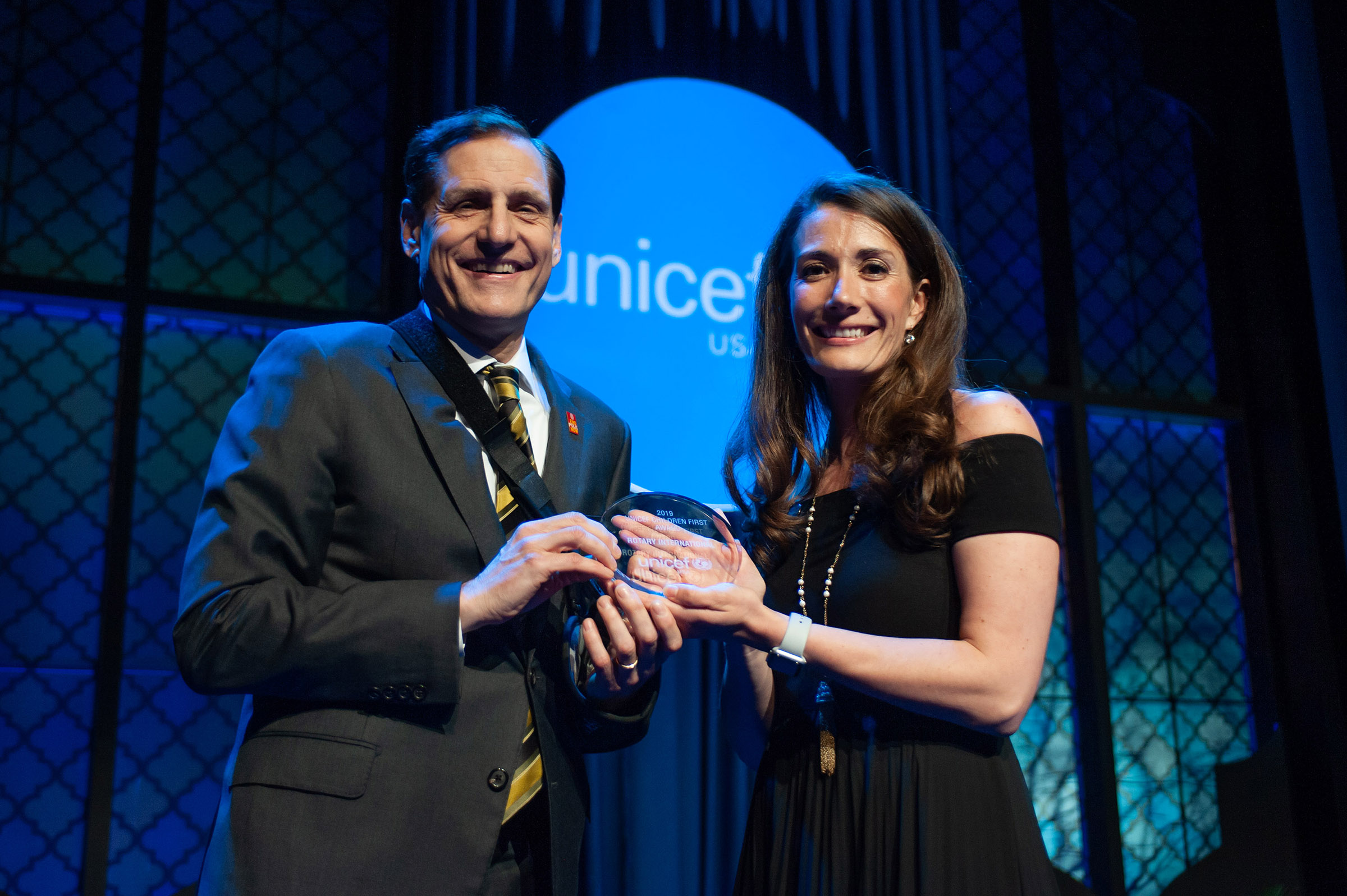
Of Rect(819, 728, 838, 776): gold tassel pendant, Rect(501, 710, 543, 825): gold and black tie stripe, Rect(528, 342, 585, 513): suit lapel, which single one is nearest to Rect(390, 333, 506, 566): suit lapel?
Rect(528, 342, 585, 513): suit lapel

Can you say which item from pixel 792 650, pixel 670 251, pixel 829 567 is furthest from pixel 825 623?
pixel 670 251

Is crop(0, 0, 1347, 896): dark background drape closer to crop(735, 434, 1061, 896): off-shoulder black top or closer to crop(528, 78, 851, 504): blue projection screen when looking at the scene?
crop(528, 78, 851, 504): blue projection screen

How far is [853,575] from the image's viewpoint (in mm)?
1525

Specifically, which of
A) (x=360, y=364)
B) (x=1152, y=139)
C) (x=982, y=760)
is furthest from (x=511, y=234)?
(x=1152, y=139)

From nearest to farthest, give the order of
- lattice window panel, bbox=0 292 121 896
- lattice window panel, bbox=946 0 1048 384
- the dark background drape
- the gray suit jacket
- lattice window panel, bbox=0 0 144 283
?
the gray suit jacket → lattice window panel, bbox=0 292 121 896 → the dark background drape → lattice window panel, bbox=0 0 144 283 → lattice window panel, bbox=946 0 1048 384

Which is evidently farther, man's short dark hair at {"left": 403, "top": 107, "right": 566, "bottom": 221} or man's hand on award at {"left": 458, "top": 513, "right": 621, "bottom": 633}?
man's short dark hair at {"left": 403, "top": 107, "right": 566, "bottom": 221}

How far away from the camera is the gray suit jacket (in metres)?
1.26

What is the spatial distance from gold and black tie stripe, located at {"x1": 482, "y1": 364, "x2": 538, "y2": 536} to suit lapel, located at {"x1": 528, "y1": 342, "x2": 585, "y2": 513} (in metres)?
0.03

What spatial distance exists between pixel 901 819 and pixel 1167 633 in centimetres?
271

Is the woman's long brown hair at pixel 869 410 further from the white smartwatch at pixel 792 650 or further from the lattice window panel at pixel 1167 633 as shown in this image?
the lattice window panel at pixel 1167 633

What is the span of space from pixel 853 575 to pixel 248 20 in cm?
260

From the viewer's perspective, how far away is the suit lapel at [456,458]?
1.41 meters

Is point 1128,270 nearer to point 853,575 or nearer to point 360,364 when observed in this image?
point 853,575

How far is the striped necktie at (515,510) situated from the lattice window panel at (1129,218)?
285 cm
